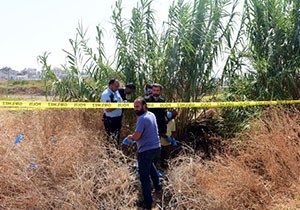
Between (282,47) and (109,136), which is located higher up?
(282,47)

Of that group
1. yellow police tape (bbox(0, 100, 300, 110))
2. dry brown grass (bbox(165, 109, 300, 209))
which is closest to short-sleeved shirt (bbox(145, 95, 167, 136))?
yellow police tape (bbox(0, 100, 300, 110))

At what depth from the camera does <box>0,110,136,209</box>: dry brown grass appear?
4922 millimetres

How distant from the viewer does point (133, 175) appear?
5688 millimetres

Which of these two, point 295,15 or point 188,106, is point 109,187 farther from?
point 295,15

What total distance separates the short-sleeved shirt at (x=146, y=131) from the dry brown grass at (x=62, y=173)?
0.52m

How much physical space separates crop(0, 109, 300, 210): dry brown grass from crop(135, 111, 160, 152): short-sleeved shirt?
514 mm

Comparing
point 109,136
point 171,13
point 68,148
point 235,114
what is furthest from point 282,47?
point 68,148

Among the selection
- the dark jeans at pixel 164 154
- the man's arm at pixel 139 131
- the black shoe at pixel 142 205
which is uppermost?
the man's arm at pixel 139 131

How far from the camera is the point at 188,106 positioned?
7.32 m

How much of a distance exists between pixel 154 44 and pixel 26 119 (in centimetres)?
287

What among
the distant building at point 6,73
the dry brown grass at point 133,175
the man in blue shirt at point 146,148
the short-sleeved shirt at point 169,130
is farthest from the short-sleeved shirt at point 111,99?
the distant building at point 6,73

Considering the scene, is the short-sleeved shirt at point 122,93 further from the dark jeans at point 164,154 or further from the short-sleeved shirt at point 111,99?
the dark jeans at point 164,154

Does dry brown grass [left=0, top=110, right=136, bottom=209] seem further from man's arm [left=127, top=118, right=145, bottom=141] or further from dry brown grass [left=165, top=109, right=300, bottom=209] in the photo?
dry brown grass [left=165, top=109, right=300, bottom=209]

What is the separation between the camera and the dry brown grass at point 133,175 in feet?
16.1
